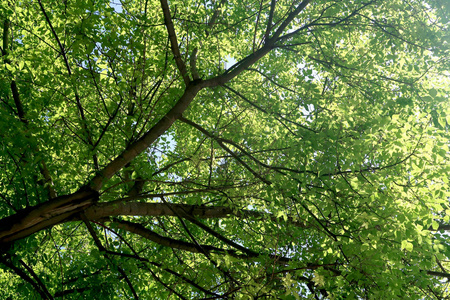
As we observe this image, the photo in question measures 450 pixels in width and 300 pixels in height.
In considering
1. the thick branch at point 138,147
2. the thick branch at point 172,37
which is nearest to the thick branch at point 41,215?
the thick branch at point 138,147

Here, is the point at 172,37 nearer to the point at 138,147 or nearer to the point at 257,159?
the point at 138,147

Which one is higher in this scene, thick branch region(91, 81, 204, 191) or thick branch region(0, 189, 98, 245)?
thick branch region(91, 81, 204, 191)

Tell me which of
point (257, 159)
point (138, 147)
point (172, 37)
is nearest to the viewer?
point (172, 37)

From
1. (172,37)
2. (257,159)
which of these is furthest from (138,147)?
(257,159)

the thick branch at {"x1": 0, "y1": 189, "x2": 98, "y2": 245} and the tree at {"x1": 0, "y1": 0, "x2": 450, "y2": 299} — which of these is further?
the thick branch at {"x1": 0, "y1": 189, "x2": 98, "y2": 245}

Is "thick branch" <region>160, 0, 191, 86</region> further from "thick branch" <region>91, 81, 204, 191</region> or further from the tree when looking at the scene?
"thick branch" <region>91, 81, 204, 191</region>

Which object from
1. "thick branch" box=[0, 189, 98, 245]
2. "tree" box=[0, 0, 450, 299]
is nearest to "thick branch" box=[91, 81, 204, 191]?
"tree" box=[0, 0, 450, 299]

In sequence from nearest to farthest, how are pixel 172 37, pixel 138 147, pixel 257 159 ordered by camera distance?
pixel 172 37 < pixel 138 147 < pixel 257 159

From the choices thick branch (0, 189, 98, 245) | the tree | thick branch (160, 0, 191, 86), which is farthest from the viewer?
thick branch (0, 189, 98, 245)

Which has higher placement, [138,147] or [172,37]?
[172,37]

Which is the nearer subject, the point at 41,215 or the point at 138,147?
the point at 41,215

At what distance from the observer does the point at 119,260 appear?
5.16 metres

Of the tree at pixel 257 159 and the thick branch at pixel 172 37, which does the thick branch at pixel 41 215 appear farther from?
the thick branch at pixel 172 37

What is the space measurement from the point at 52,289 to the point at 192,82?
15.0 ft
